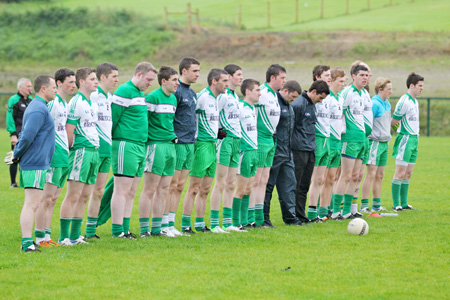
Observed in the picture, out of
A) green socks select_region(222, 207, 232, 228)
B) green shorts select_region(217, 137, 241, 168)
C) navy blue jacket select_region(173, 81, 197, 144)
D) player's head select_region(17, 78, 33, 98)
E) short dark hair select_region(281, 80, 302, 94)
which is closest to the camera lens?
navy blue jacket select_region(173, 81, 197, 144)

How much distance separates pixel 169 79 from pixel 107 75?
855 millimetres

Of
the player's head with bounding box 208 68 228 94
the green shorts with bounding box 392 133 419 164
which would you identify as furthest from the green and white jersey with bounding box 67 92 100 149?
the green shorts with bounding box 392 133 419 164

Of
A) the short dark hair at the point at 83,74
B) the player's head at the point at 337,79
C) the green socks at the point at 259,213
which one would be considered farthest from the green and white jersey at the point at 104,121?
the player's head at the point at 337,79

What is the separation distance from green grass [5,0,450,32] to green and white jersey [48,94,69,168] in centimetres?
4278

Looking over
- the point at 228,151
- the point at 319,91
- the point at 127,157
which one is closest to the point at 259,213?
the point at 228,151

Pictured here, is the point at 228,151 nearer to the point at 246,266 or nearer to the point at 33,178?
the point at 246,266

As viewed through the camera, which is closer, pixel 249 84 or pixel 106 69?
pixel 106 69

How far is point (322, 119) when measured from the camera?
11.7 m

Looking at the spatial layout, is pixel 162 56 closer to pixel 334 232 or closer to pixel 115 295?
pixel 334 232

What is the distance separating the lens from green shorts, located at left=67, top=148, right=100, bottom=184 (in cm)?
909

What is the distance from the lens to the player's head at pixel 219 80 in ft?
33.5

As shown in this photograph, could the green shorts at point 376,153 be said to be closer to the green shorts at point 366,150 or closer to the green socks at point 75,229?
the green shorts at point 366,150

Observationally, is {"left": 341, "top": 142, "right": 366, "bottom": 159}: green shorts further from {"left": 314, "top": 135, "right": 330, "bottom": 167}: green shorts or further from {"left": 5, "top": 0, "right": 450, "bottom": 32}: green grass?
{"left": 5, "top": 0, "right": 450, "bottom": 32}: green grass

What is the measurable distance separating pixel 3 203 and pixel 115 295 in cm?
738
